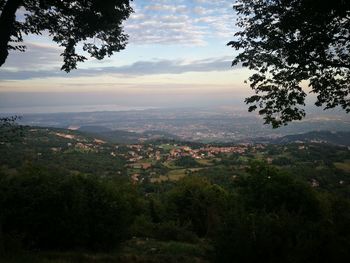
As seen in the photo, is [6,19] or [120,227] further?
[120,227]

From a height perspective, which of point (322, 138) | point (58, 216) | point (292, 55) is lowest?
point (322, 138)

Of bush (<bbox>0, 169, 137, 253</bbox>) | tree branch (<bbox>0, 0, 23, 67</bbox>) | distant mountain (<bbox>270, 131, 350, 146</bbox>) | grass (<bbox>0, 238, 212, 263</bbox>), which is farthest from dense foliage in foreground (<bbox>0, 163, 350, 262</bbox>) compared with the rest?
distant mountain (<bbox>270, 131, 350, 146</bbox>)

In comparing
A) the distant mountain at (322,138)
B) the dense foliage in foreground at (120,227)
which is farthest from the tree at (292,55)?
the distant mountain at (322,138)

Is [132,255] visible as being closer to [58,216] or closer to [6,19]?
[58,216]

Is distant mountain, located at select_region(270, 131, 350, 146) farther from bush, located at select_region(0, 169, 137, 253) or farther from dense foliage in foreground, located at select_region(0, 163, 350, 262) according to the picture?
Result: bush, located at select_region(0, 169, 137, 253)

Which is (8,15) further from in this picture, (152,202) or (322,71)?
(152,202)

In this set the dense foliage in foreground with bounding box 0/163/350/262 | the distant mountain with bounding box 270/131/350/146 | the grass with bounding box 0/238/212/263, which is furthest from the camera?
the distant mountain with bounding box 270/131/350/146

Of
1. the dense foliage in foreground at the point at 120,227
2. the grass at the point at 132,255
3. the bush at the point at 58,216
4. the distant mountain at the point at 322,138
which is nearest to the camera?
the dense foliage in foreground at the point at 120,227

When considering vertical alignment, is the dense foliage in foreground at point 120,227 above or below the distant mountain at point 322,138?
above

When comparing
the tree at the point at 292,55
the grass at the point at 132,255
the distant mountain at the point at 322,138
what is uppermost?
the tree at the point at 292,55

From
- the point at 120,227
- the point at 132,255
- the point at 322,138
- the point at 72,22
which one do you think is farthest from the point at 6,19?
the point at 322,138

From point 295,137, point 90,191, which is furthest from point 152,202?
point 295,137

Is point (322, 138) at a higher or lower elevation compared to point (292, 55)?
lower

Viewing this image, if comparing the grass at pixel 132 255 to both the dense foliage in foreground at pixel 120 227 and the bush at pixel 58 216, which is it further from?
the bush at pixel 58 216
